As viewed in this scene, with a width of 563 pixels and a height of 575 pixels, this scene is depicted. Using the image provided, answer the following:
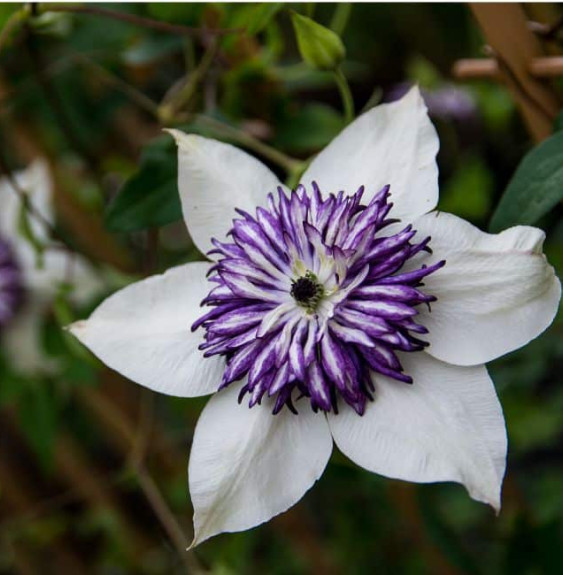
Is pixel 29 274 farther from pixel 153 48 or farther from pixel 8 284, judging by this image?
pixel 153 48

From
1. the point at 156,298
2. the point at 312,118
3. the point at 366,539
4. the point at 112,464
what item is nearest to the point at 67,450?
the point at 112,464

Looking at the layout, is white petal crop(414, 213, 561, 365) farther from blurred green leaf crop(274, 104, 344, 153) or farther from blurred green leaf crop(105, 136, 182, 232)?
blurred green leaf crop(274, 104, 344, 153)

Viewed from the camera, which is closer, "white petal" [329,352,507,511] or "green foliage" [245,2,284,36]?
"white petal" [329,352,507,511]

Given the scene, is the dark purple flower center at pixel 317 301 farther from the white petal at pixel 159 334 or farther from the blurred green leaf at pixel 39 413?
the blurred green leaf at pixel 39 413

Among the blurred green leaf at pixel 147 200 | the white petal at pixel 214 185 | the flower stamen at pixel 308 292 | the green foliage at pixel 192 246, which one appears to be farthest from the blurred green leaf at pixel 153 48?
the flower stamen at pixel 308 292

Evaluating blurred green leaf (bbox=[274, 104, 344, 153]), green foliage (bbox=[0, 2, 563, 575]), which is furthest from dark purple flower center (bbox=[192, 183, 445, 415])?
blurred green leaf (bbox=[274, 104, 344, 153])

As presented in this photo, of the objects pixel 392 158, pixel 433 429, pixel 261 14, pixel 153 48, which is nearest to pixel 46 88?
pixel 153 48
